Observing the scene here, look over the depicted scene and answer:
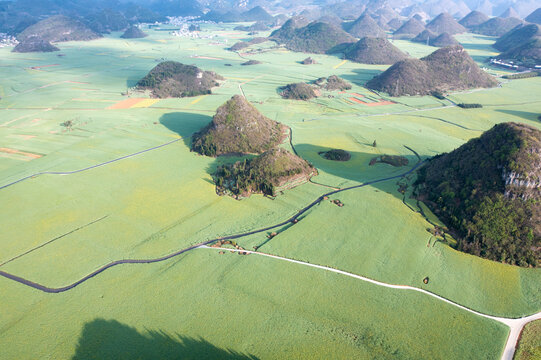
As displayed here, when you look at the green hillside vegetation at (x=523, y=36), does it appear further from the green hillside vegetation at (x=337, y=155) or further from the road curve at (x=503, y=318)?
the road curve at (x=503, y=318)

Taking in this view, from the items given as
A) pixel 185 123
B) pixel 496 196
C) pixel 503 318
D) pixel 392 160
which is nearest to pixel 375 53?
pixel 392 160

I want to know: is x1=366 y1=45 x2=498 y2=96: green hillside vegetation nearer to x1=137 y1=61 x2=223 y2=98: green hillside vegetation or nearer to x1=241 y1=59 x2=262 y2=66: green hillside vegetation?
x1=241 y1=59 x2=262 y2=66: green hillside vegetation

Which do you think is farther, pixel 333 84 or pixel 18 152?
pixel 333 84

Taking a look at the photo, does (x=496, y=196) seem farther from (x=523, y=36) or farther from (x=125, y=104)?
(x=523, y=36)

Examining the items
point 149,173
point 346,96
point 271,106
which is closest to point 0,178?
point 149,173

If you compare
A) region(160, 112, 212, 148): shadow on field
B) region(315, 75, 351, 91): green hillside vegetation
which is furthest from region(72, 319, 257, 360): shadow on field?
region(315, 75, 351, 91): green hillside vegetation

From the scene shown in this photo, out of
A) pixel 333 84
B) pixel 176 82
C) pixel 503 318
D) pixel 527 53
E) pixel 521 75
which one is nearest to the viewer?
pixel 503 318
